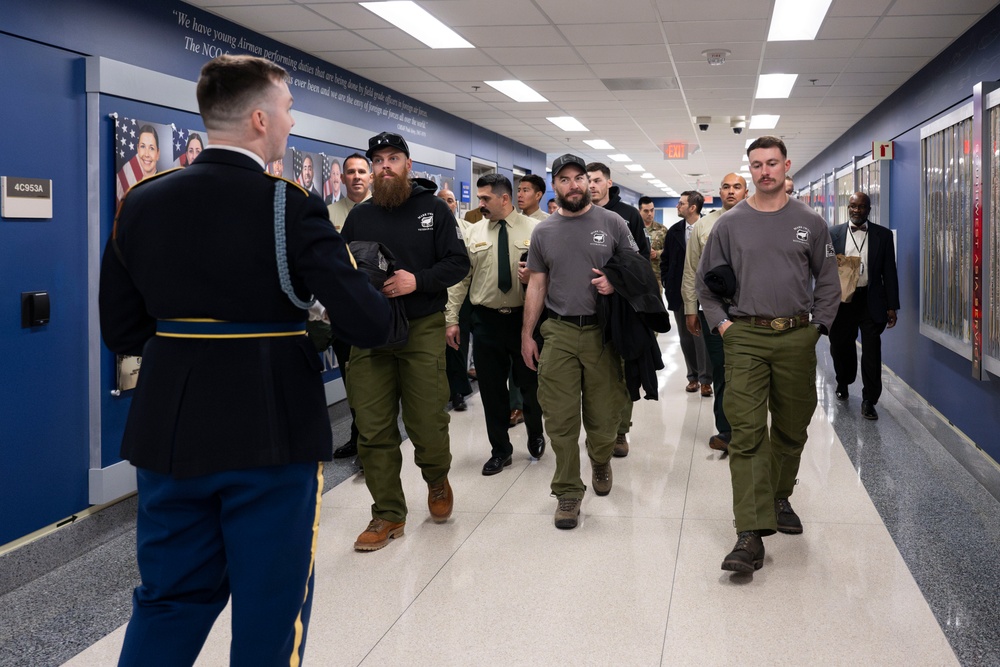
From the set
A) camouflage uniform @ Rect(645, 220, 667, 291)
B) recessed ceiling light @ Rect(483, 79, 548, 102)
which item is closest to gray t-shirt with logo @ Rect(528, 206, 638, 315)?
recessed ceiling light @ Rect(483, 79, 548, 102)

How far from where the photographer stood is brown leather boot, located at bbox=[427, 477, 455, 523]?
392 centimetres

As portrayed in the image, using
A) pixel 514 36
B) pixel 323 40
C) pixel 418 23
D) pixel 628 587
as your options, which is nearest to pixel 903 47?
pixel 514 36

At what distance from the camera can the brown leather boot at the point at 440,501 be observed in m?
3.92

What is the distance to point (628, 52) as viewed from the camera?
6785 millimetres

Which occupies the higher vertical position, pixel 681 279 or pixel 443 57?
pixel 443 57

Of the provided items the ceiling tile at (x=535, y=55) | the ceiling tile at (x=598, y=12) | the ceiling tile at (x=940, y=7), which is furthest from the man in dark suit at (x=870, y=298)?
the ceiling tile at (x=535, y=55)

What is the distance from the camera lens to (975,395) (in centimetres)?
547

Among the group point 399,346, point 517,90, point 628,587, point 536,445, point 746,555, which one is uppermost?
point 517,90

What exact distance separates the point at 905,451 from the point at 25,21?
5.20 metres

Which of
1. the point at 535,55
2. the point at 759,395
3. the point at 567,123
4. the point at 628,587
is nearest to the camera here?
the point at 628,587

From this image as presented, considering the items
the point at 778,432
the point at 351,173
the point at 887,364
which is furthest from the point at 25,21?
the point at 887,364

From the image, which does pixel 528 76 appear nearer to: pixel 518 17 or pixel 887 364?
pixel 518 17

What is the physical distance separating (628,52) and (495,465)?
3673 mm

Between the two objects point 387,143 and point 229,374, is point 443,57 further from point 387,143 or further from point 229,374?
point 229,374
